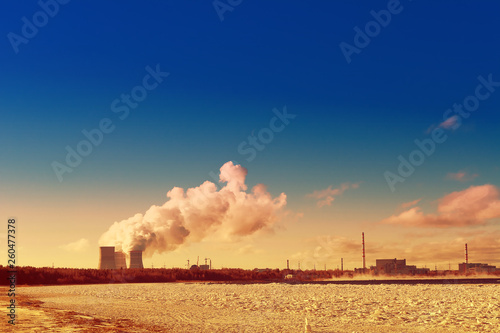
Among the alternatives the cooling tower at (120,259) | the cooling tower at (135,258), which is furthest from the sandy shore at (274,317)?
the cooling tower at (120,259)

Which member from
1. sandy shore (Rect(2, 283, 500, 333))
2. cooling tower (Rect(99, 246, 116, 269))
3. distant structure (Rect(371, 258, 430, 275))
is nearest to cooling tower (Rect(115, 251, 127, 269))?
cooling tower (Rect(99, 246, 116, 269))

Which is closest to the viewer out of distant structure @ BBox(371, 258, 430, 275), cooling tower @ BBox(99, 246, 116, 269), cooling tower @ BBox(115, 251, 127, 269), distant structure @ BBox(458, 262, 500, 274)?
cooling tower @ BBox(99, 246, 116, 269)

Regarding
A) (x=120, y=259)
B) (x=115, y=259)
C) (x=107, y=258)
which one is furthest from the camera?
(x=120, y=259)

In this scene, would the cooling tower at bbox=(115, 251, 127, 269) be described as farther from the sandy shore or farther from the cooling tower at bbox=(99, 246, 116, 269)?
the sandy shore

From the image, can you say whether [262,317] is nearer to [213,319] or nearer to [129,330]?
[213,319]

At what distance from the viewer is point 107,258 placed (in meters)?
101

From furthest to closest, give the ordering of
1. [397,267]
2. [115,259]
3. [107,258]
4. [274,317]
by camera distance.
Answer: [397,267] < [115,259] < [107,258] < [274,317]

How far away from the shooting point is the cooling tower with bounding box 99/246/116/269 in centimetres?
9962

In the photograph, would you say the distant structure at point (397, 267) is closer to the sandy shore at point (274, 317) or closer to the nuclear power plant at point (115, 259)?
the nuclear power plant at point (115, 259)

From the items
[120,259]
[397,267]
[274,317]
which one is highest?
[274,317]

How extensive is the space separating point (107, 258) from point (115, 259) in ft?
8.20

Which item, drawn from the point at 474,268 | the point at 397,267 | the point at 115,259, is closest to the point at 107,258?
the point at 115,259

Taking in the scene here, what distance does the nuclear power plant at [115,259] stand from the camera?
3878 inches

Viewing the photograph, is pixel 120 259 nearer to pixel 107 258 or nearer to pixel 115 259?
pixel 115 259
